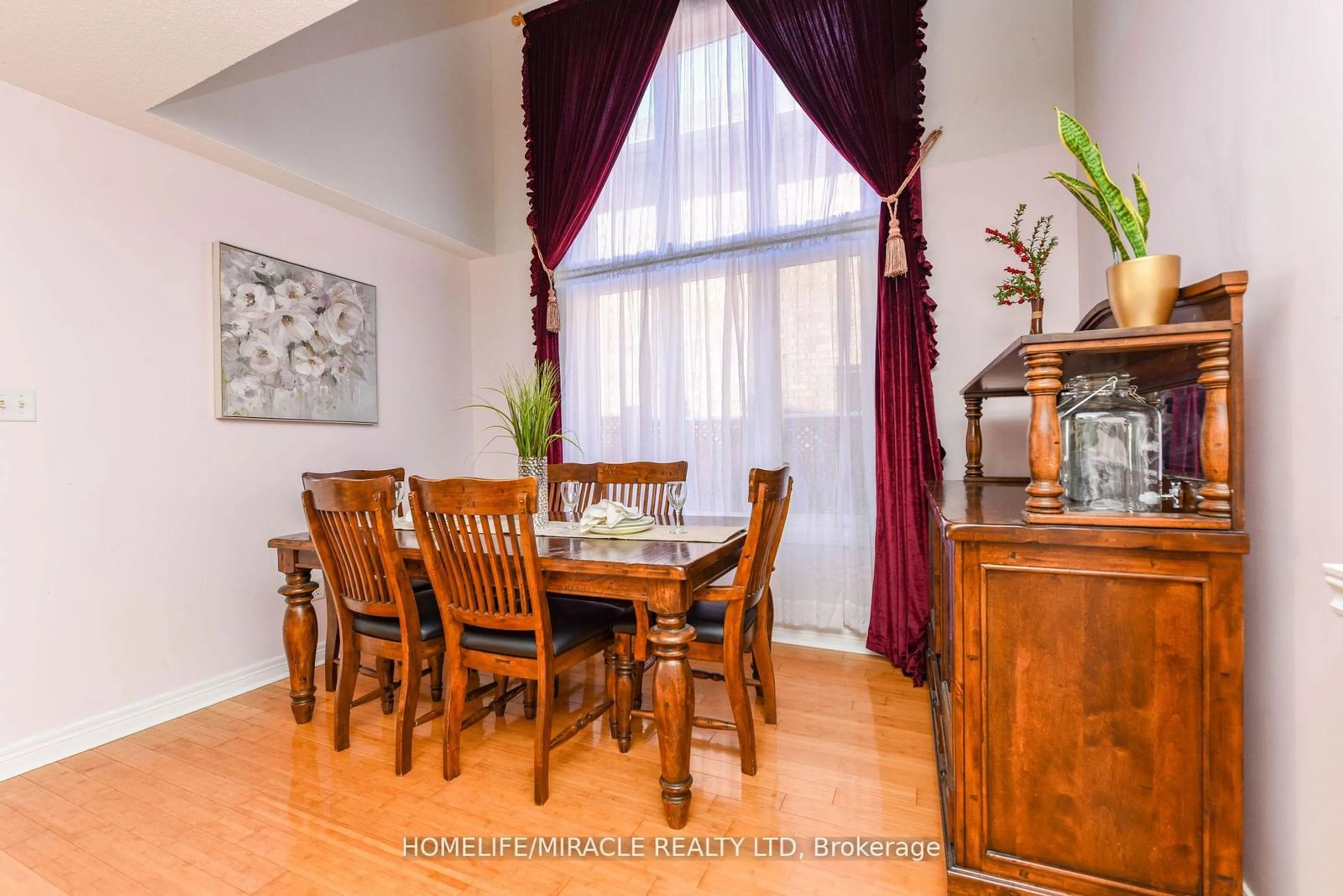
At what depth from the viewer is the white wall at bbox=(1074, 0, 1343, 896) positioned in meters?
1.04

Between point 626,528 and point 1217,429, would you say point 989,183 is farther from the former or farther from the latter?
point 626,528

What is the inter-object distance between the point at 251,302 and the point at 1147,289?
3265 millimetres

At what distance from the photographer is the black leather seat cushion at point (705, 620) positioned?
1.98m

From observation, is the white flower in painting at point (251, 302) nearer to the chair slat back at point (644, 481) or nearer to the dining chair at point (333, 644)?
the dining chair at point (333, 644)

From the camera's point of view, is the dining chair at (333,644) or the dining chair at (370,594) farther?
the dining chair at (333,644)

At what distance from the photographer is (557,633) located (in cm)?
191

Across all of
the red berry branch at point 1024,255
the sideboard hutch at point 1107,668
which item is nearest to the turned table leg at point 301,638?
the sideboard hutch at point 1107,668

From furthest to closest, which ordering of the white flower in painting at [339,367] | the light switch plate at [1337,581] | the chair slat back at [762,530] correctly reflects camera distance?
the white flower in painting at [339,367]
the chair slat back at [762,530]
the light switch plate at [1337,581]

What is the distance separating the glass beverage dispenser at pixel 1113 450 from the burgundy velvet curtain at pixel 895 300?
1.31m

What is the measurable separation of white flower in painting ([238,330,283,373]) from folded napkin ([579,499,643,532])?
170 cm

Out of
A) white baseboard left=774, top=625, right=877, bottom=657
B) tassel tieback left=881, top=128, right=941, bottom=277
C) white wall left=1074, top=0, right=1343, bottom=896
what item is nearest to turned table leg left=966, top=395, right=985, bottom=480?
tassel tieback left=881, top=128, right=941, bottom=277

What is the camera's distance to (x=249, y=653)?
2.83 m

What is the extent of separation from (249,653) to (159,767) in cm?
77

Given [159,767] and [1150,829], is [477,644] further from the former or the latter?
[1150,829]
